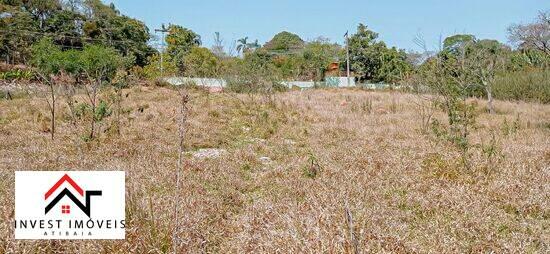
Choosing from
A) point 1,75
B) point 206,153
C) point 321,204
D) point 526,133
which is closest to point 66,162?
point 206,153

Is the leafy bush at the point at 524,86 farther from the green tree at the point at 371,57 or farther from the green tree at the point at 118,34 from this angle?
the green tree at the point at 118,34

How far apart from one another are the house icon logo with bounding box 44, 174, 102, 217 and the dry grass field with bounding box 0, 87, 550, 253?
314 mm

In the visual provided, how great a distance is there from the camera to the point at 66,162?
4938mm

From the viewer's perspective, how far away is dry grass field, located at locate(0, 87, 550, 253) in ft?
8.37

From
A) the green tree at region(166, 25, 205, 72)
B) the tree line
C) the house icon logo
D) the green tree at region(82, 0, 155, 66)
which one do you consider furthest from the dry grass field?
the green tree at region(82, 0, 155, 66)

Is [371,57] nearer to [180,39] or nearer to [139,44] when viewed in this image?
[180,39]

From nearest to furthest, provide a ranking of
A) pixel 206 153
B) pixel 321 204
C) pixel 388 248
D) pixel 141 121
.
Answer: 1. pixel 388 248
2. pixel 321 204
3. pixel 206 153
4. pixel 141 121

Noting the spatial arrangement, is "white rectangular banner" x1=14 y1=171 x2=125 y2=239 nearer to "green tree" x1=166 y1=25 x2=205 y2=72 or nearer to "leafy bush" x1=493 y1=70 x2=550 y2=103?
"leafy bush" x1=493 y1=70 x2=550 y2=103

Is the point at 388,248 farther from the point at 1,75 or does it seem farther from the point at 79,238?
the point at 1,75

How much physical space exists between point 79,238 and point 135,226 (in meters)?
0.36

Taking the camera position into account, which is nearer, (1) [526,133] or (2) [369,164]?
(2) [369,164]

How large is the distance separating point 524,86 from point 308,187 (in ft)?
62.7

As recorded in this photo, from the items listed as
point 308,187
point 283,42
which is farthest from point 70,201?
point 283,42

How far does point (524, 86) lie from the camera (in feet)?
60.8
